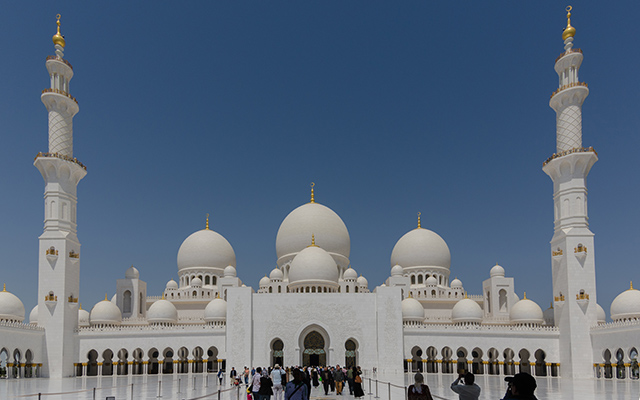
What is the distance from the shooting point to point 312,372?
19.8m

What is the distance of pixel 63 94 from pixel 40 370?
563 inches

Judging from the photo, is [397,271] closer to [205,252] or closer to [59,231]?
[205,252]

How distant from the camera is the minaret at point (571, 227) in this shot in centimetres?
3003

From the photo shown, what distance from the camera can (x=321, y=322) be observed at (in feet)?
107

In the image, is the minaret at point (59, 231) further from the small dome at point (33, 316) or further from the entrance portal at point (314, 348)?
the entrance portal at point (314, 348)

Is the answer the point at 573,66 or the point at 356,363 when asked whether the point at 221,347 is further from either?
the point at 573,66

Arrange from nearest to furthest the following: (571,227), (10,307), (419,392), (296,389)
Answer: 1. (419,392)
2. (296,389)
3. (571,227)
4. (10,307)

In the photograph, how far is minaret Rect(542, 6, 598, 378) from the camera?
1182 inches

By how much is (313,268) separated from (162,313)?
9497 mm

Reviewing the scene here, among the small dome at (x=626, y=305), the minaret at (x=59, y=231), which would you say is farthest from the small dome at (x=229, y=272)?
the small dome at (x=626, y=305)

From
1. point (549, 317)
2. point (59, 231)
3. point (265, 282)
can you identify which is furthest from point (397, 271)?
point (59, 231)

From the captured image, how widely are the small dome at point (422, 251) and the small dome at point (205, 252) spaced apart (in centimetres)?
1223

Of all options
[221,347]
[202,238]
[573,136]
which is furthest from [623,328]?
[202,238]

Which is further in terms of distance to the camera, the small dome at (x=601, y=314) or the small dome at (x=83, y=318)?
the small dome at (x=601, y=314)
